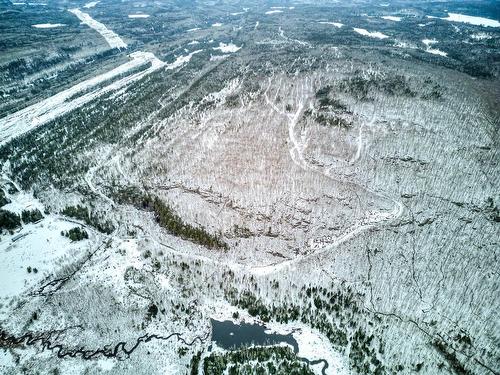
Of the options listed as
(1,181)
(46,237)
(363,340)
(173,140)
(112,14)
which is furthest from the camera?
(112,14)

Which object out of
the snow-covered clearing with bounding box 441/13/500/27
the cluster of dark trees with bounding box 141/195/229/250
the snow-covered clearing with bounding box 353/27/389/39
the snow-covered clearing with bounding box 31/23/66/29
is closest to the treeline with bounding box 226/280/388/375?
the cluster of dark trees with bounding box 141/195/229/250

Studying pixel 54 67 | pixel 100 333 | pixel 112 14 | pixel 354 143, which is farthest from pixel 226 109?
pixel 112 14

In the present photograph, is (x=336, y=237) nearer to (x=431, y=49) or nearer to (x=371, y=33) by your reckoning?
(x=431, y=49)

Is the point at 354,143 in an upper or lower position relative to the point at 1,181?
upper

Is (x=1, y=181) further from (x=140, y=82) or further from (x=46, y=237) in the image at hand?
(x=140, y=82)

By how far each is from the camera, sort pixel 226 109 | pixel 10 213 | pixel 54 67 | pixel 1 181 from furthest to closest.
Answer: pixel 54 67, pixel 226 109, pixel 1 181, pixel 10 213

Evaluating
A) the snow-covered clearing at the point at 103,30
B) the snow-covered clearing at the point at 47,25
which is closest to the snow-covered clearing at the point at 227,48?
the snow-covered clearing at the point at 103,30

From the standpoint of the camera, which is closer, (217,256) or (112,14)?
(217,256)

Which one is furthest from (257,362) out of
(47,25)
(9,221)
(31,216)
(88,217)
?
(47,25)
